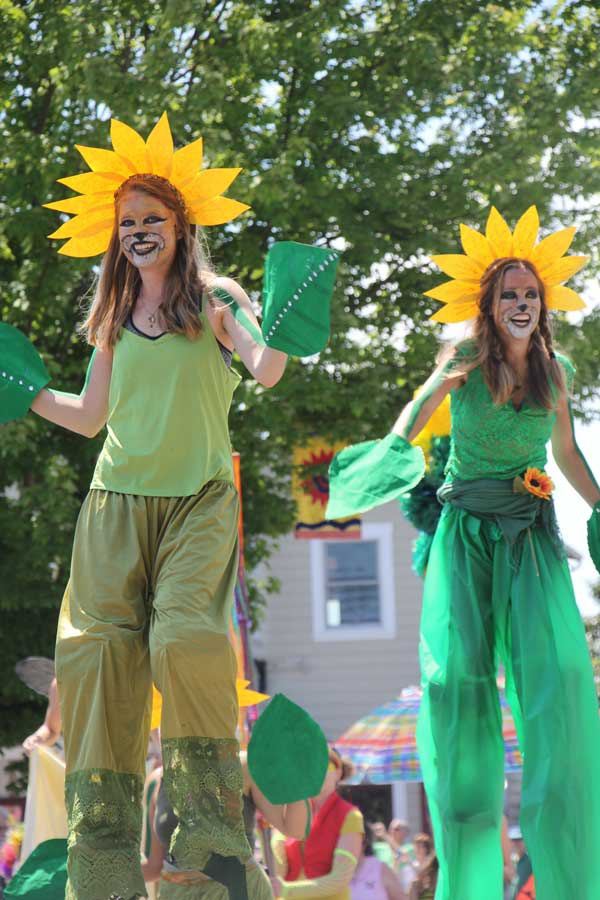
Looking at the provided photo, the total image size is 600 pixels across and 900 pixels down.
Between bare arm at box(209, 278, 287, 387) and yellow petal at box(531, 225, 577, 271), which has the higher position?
yellow petal at box(531, 225, 577, 271)

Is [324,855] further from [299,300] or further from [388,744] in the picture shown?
[388,744]

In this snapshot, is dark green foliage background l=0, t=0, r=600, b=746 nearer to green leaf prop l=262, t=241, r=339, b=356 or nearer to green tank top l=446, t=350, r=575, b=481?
green tank top l=446, t=350, r=575, b=481

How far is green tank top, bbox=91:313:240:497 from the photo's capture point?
343 centimetres

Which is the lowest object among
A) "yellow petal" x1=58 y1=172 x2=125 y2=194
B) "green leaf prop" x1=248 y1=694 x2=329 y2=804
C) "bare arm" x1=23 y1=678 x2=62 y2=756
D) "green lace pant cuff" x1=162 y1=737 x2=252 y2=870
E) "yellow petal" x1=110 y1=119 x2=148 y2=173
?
"green lace pant cuff" x1=162 y1=737 x2=252 y2=870

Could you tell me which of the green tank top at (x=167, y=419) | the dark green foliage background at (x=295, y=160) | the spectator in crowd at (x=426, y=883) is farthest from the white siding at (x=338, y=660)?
the green tank top at (x=167, y=419)

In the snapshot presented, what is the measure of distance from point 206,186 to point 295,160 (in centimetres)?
683

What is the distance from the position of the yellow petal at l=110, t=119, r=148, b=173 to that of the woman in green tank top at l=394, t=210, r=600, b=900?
113cm

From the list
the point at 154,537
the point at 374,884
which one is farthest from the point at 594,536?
the point at 374,884

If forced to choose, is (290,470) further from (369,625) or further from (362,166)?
(369,625)

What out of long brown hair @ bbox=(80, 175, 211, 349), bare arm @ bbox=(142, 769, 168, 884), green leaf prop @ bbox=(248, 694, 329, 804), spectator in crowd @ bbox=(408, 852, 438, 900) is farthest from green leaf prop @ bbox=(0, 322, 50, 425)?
spectator in crowd @ bbox=(408, 852, 438, 900)

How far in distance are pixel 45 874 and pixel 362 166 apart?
8410 mm

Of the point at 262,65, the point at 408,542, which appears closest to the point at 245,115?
the point at 262,65

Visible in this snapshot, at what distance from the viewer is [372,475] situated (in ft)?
13.4

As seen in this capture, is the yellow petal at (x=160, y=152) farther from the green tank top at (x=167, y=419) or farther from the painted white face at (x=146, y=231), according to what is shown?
the green tank top at (x=167, y=419)
